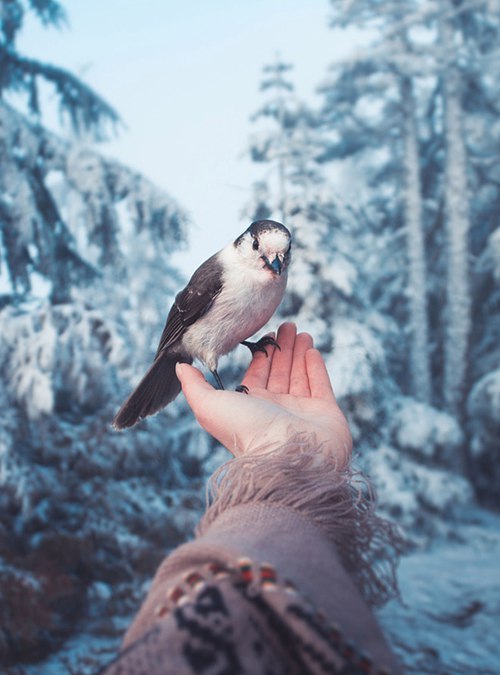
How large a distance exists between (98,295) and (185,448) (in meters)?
1.07

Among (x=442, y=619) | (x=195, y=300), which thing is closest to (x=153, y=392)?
(x=195, y=300)

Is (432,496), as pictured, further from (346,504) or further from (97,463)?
(346,504)

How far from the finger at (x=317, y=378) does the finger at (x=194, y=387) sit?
0.23 m

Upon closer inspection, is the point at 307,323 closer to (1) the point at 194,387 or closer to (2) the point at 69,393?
(2) the point at 69,393

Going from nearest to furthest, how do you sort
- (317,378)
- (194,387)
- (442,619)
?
1. (194,387)
2. (317,378)
3. (442,619)

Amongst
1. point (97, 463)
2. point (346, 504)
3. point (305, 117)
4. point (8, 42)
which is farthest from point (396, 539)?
point (305, 117)

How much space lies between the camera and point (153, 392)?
1.35m

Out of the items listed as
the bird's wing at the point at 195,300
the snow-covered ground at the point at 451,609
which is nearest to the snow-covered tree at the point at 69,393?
the snow-covered ground at the point at 451,609

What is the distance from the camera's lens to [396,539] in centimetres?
92

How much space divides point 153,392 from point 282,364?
29 cm

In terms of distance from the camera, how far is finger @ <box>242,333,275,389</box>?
4.21 ft

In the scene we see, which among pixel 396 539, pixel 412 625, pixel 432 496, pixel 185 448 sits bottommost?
pixel 412 625

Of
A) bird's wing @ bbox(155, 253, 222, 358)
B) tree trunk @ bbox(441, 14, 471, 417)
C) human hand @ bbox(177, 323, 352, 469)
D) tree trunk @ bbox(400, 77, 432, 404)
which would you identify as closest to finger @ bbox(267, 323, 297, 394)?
human hand @ bbox(177, 323, 352, 469)

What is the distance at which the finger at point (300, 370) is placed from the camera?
49.4 inches
